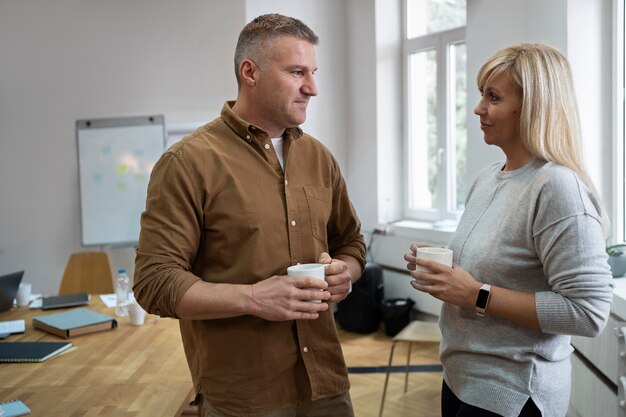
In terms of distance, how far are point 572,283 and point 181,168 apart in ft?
3.18

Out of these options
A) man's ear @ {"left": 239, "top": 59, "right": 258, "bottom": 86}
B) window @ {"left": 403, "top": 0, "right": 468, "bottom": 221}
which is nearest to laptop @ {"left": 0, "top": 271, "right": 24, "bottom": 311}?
man's ear @ {"left": 239, "top": 59, "right": 258, "bottom": 86}

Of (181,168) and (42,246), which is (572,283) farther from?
(42,246)

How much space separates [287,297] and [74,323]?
1.60 meters

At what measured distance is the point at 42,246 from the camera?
5.30m

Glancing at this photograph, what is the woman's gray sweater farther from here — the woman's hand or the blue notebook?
the blue notebook

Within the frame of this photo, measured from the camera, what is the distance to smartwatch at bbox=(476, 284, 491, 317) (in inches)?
58.1

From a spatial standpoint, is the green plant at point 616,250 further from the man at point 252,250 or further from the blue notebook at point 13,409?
the blue notebook at point 13,409

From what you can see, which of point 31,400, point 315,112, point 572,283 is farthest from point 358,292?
point 572,283

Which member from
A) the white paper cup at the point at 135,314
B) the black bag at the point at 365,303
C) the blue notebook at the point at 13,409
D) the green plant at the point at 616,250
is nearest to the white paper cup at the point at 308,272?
the blue notebook at the point at 13,409

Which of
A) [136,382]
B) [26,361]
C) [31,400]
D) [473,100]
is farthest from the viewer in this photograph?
[473,100]

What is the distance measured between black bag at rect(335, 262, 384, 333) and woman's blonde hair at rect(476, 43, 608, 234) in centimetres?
344

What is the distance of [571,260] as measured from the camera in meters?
1.38

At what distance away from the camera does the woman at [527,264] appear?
140cm

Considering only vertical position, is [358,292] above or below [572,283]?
below
